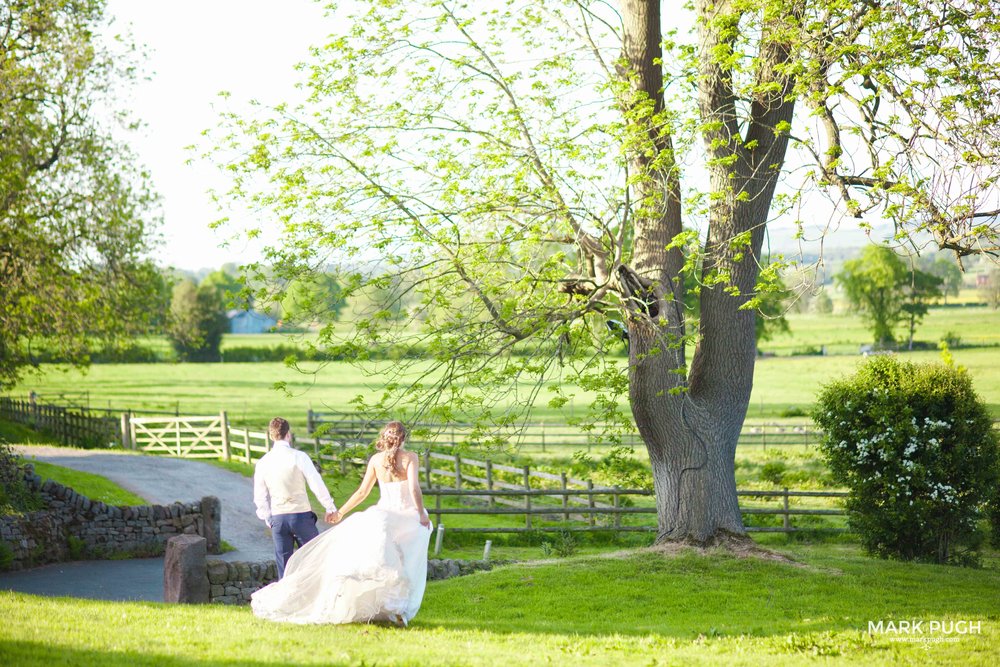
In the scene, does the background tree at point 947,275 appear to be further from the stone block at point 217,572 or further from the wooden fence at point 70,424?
the stone block at point 217,572

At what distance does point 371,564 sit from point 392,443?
1089 millimetres

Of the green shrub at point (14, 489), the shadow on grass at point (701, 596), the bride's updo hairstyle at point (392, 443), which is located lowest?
the shadow on grass at point (701, 596)

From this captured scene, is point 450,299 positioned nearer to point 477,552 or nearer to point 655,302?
point 655,302

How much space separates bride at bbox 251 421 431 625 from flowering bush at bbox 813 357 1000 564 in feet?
30.9

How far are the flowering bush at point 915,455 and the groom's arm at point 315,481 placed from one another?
9.88 metres

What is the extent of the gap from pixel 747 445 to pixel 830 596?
25422mm

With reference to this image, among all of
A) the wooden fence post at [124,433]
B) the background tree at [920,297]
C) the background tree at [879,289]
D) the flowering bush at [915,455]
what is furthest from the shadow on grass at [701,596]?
the background tree at [879,289]

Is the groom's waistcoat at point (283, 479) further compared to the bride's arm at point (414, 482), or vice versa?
the groom's waistcoat at point (283, 479)

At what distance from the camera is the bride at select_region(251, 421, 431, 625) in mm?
8617

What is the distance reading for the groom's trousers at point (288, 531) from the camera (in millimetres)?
9562

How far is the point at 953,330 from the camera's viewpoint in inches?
2499

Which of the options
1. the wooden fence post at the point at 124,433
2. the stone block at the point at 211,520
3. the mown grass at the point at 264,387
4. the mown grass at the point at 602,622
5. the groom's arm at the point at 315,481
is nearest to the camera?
the mown grass at the point at 602,622

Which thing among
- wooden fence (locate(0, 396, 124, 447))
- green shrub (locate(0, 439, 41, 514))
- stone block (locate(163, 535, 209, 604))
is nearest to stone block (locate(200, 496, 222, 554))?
green shrub (locate(0, 439, 41, 514))

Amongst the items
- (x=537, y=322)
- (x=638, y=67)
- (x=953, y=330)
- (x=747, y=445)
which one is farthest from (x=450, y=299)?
(x=953, y=330)
